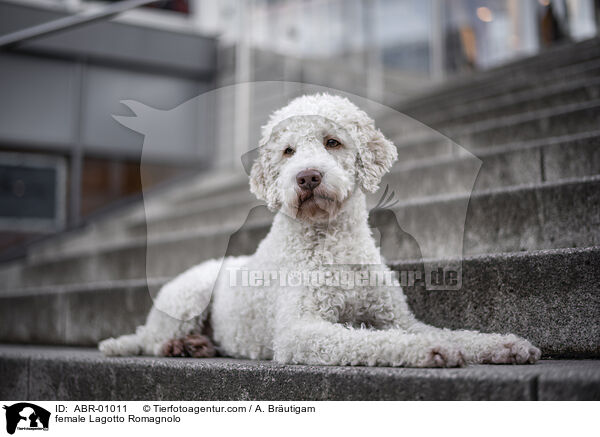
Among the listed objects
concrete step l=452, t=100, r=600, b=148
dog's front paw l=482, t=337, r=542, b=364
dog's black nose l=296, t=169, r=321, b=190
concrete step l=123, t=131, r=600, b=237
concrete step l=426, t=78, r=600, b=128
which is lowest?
dog's front paw l=482, t=337, r=542, b=364

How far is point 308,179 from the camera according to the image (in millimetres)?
2113

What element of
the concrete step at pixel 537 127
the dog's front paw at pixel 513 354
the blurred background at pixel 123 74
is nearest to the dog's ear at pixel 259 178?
the dog's front paw at pixel 513 354

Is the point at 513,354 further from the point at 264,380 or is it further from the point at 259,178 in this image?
the point at 259,178

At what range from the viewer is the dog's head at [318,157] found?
7.08 feet

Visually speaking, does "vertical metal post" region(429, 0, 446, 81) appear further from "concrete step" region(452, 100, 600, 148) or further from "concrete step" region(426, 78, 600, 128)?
"concrete step" region(452, 100, 600, 148)

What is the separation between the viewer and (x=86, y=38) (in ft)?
24.6

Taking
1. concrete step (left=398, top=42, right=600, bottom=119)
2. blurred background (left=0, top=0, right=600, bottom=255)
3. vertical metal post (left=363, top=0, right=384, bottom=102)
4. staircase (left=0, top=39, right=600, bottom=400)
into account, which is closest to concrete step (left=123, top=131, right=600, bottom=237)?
staircase (left=0, top=39, right=600, bottom=400)

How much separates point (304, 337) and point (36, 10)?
6617 mm

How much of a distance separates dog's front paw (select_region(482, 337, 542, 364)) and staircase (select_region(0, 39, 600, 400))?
0.22 ft
